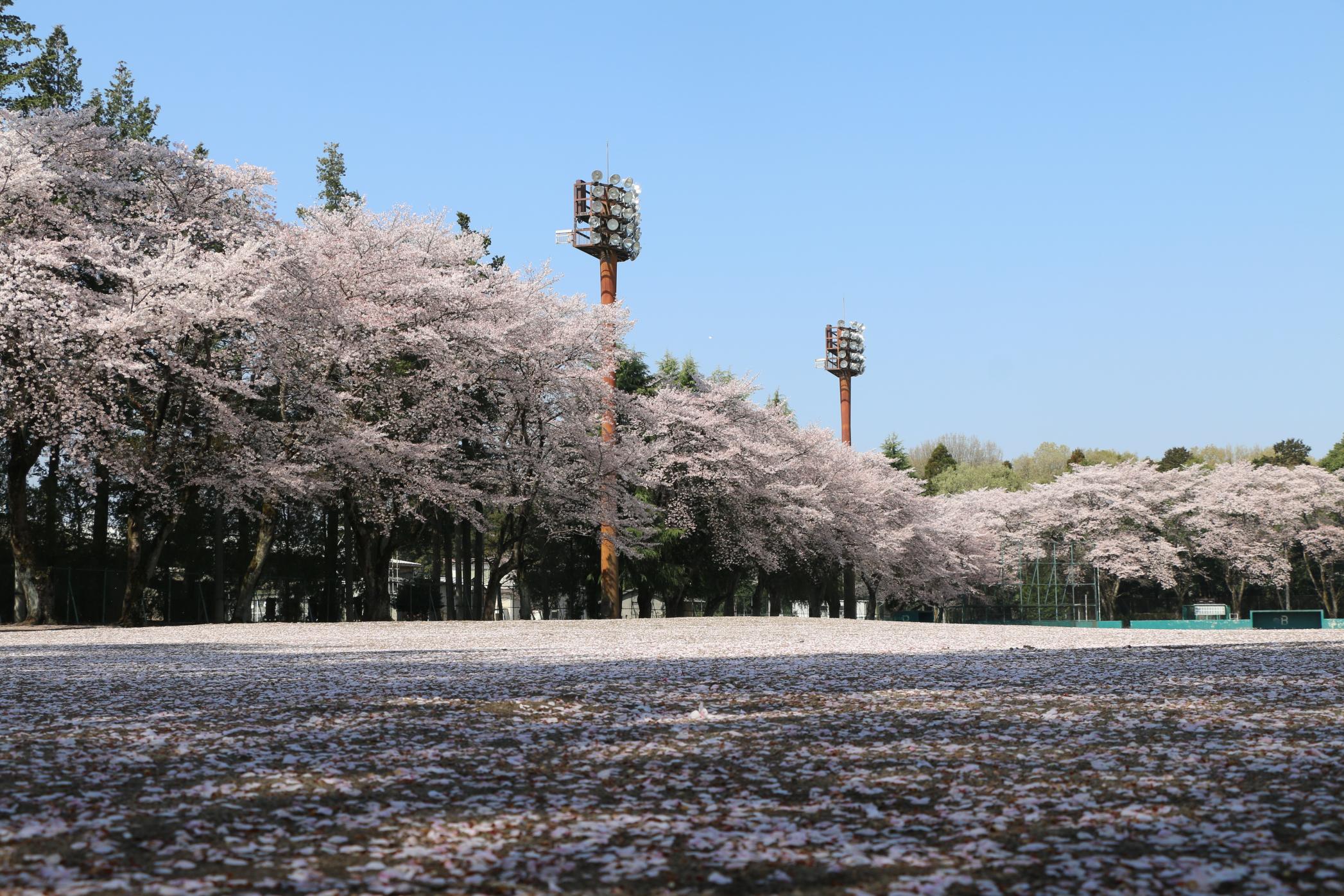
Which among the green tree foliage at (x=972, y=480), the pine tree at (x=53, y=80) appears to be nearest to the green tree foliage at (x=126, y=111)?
the pine tree at (x=53, y=80)

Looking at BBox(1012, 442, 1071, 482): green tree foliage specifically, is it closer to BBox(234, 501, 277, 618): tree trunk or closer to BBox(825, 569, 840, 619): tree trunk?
BBox(825, 569, 840, 619): tree trunk

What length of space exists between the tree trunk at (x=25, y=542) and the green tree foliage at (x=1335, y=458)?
88.6m

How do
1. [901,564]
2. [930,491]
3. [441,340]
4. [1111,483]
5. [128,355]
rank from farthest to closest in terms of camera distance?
[930,491] < [1111,483] < [901,564] < [441,340] < [128,355]

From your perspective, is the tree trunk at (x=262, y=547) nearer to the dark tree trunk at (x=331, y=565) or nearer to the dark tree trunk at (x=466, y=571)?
the dark tree trunk at (x=331, y=565)

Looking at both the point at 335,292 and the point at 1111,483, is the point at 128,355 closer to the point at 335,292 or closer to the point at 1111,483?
the point at 335,292

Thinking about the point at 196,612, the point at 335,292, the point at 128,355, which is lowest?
the point at 196,612

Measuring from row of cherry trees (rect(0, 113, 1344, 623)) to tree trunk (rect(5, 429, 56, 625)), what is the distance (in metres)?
0.07

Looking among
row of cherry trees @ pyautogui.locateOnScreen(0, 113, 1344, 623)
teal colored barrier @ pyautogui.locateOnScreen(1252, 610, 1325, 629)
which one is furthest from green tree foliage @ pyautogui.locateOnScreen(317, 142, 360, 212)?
teal colored barrier @ pyautogui.locateOnScreen(1252, 610, 1325, 629)

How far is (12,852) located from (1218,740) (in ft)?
25.9

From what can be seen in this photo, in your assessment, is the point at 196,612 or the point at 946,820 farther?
the point at 196,612

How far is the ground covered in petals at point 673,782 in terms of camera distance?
5078mm

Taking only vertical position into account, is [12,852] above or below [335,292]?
below

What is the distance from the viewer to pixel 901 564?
67062mm

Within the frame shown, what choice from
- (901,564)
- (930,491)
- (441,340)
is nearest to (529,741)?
(441,340)
